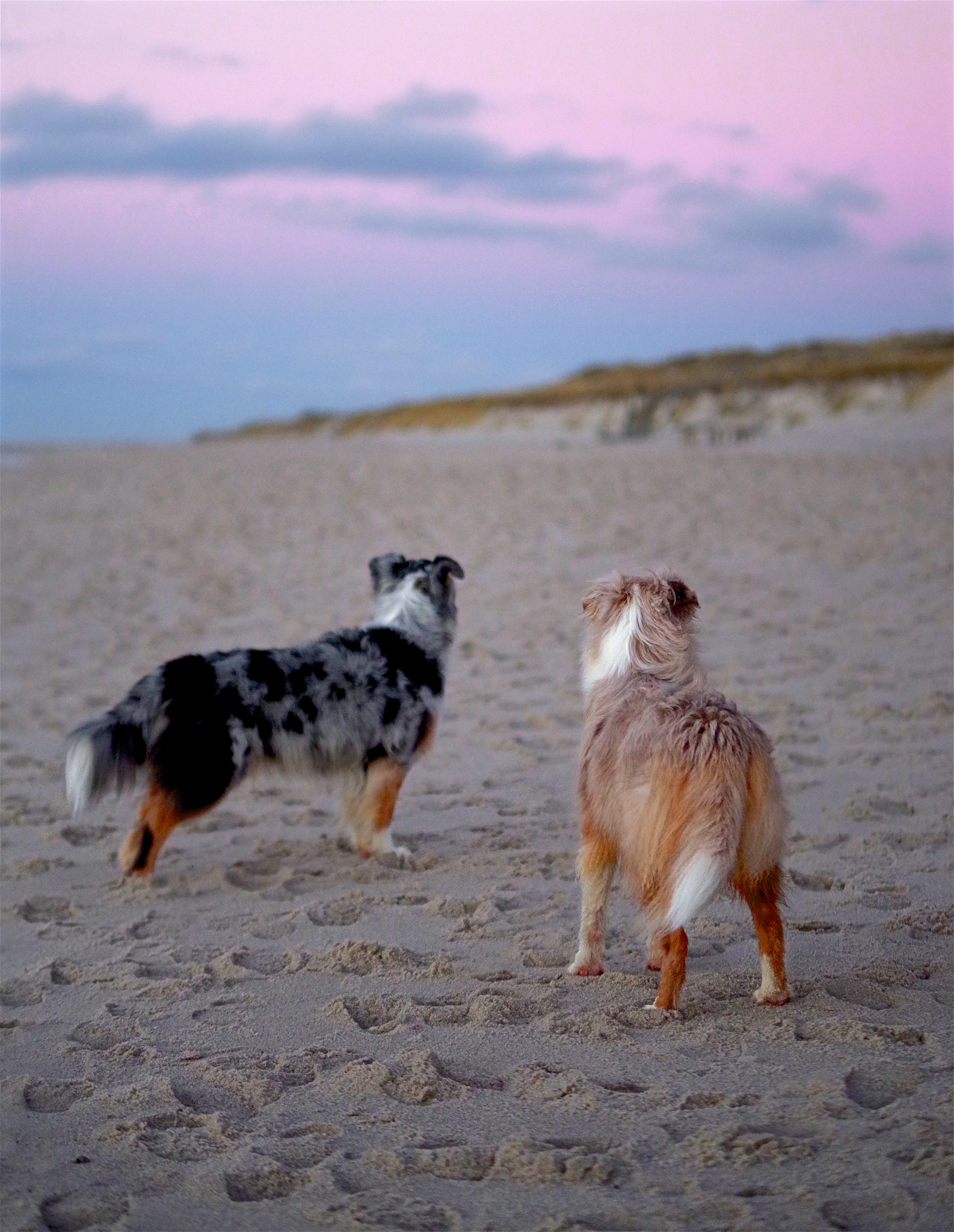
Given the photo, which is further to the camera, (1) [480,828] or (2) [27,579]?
(2) [27,579]

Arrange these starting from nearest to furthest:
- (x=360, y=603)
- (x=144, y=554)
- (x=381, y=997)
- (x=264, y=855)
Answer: (x=381, y=997) < (x=264, y=855) < (x=360, y=603) < (x=144, y=554)

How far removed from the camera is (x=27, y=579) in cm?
1376

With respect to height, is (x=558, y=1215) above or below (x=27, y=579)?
below

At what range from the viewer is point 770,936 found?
3.66m

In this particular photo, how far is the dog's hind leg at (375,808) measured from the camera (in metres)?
5.54

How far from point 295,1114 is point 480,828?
2670mm

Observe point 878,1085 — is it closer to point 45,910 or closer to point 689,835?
point 689,835

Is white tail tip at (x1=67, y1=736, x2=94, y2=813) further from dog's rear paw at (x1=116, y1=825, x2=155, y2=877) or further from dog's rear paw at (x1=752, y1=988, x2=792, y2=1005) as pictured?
dog's rear paw at (x1=752, y1=988, x2=792, y2=1005)

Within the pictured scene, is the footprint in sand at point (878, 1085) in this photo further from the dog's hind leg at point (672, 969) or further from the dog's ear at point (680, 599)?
the dog's ear at point (680, 599)

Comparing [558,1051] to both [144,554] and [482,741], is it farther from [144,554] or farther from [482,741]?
[144,554]

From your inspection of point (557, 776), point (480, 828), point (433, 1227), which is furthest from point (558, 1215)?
point (557, 776)

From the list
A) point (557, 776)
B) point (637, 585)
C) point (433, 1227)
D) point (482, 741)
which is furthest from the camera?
point (482, 741)

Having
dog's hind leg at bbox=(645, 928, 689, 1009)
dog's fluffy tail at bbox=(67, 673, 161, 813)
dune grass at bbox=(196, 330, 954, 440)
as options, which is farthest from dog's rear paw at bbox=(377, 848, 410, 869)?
dune grass at bbox=(196, 330, 954, 440)

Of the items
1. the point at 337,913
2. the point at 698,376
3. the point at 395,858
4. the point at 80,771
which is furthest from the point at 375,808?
the point at 698,376
